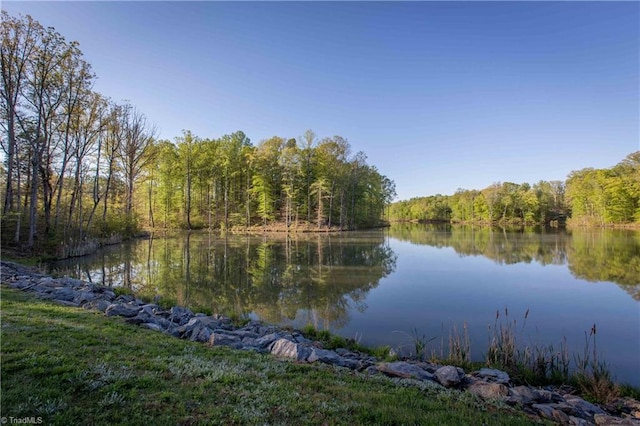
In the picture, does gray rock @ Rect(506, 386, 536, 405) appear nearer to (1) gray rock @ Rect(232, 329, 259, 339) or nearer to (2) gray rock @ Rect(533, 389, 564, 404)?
(2) gray rock @ Rect(533, 389, 564, 404)

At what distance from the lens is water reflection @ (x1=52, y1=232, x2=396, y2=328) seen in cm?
1112

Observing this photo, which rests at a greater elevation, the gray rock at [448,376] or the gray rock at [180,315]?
the gray rock at [180,315]

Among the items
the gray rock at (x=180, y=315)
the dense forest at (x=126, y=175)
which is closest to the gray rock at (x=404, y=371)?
the gray rock at (x=180, y=315)

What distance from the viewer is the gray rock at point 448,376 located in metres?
5.33

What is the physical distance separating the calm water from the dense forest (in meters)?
5.36

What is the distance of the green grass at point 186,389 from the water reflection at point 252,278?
15.2ft

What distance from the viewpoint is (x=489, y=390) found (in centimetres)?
495

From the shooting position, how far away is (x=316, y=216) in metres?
52.7

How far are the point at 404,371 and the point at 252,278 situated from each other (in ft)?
36.9

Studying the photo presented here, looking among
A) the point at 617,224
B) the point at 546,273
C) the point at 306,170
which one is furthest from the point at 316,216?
the point at 617,224

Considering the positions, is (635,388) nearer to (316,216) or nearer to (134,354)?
(134,354)

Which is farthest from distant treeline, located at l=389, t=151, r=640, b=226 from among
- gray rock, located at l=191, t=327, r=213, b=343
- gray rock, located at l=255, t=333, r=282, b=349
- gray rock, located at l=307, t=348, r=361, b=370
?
gray rock, located at l=191, t=327, r=213, b=343

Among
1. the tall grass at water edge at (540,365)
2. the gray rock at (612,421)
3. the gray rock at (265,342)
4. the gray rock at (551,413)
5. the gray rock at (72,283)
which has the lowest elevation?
the tall grass at water edge at (540,365)

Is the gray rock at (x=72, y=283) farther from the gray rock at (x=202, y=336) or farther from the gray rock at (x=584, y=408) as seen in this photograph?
the gray rock at (x=584, y=408)
